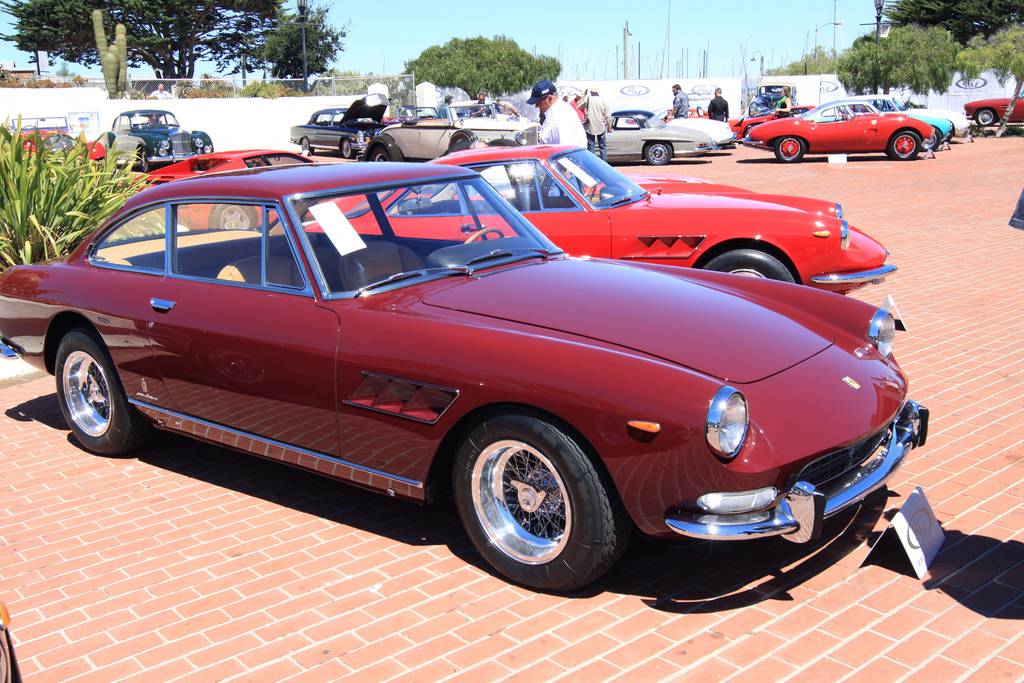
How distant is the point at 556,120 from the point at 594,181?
7.98 feet

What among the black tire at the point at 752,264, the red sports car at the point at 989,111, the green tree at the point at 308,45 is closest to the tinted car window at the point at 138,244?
the black tire at the point at 752,264

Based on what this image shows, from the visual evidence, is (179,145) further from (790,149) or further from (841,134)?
(841,134)

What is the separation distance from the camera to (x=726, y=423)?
2.89 metres

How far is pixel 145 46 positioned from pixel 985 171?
165 feet

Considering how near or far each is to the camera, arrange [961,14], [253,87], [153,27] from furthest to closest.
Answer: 1. [153,27]
2. [961,14]
3. [253,87]

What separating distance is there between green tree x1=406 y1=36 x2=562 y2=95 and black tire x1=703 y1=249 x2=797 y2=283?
176ft

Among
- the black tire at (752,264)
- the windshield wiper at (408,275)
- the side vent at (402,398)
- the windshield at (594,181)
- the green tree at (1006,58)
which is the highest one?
the green tree at (1006,58)

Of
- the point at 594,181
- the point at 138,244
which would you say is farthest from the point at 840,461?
the point at 594,181

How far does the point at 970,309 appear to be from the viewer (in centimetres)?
715

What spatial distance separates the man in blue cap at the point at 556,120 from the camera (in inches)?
358

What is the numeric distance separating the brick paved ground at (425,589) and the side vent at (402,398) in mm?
644

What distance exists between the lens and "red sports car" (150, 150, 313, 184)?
573 inches

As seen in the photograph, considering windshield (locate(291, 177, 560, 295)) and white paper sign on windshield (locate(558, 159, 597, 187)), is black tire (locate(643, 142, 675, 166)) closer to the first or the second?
white paper sign on windshield (locate(558, 159, 597, 187))

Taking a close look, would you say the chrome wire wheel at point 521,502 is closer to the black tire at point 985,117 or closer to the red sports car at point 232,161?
the red sports car at point 232,161
